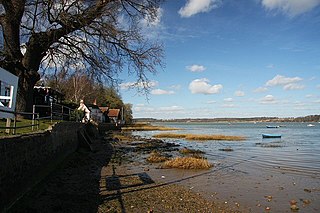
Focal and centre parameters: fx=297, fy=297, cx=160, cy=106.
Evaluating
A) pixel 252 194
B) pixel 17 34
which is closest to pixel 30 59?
pixel 17 34

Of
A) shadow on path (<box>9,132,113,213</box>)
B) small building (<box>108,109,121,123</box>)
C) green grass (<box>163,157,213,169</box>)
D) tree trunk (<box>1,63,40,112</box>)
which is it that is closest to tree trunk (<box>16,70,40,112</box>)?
tree trunk (<box>1,63,40,112</box>)

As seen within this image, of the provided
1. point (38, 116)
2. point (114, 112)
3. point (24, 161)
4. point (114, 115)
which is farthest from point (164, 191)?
point (114, 112)

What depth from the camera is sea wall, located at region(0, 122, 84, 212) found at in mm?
6797

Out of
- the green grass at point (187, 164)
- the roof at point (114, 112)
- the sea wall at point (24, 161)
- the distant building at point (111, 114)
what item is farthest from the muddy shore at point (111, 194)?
the roof at point (114, 112)

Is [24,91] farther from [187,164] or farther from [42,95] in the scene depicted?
[42,95]

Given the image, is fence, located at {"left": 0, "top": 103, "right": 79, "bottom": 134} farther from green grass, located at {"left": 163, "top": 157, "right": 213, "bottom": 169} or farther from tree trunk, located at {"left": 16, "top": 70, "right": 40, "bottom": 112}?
green grass, located at {"left": 163, "top": 157, "right": 213, "bottom": 169}

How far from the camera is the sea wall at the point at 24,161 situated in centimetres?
680

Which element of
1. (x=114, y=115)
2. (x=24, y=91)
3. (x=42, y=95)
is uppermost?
(x=114, y=115)

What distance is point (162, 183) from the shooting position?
470 inches

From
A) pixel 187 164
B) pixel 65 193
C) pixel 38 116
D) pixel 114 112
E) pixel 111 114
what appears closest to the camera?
pixel 65 193

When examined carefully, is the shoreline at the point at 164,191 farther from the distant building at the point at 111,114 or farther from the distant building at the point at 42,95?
the distant building at the point at 111,114

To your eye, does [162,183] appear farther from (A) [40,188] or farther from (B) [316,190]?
(B) [316,190]

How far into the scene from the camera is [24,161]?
324 inches

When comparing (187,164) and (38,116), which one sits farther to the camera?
(187,164)
